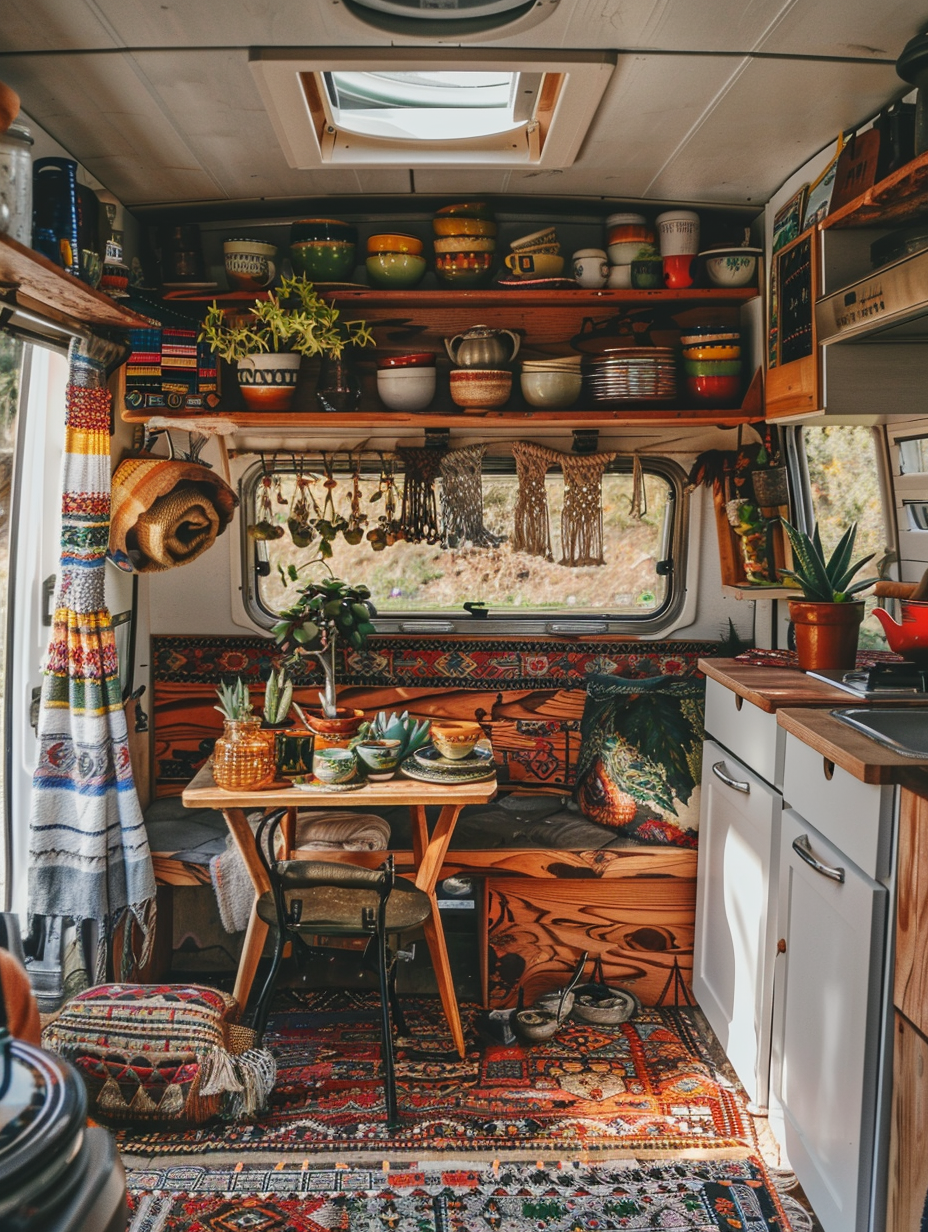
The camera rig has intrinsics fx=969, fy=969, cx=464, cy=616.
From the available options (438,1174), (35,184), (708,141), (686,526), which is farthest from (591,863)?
(35,184)

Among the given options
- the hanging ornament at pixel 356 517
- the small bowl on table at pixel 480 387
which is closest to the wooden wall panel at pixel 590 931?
the hanging ornament at pixel 356 517

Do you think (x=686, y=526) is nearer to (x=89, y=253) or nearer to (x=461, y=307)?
(x=461, y=307)

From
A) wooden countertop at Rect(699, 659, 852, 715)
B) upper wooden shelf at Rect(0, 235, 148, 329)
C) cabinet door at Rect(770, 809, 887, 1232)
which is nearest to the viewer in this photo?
cabinet door at Rect(770, 809, 887, 1232)

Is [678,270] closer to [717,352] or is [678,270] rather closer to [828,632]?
[717,352]

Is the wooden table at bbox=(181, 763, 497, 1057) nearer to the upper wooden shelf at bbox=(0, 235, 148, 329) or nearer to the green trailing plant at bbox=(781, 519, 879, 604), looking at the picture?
the green trailing plant at bbox=(781, 519, 879, 604)

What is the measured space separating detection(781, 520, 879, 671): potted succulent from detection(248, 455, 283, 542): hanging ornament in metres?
1.75

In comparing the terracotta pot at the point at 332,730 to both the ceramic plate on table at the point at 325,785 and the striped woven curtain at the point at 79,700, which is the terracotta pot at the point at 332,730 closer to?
the ceramic plate on table at the point at 325,785

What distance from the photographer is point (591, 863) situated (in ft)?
10.1

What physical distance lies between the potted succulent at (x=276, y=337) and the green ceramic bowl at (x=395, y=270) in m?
0.17

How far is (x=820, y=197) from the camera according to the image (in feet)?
9.20

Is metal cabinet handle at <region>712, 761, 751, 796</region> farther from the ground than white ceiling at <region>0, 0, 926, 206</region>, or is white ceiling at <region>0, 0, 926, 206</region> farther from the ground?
white ceiling at <region>0, 0, 926, 206</region>

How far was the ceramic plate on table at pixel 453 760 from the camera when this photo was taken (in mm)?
2828

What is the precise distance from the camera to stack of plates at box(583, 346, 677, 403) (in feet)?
10.7

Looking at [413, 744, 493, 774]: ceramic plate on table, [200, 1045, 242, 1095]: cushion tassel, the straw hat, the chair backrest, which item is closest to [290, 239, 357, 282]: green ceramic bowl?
the straw hat
